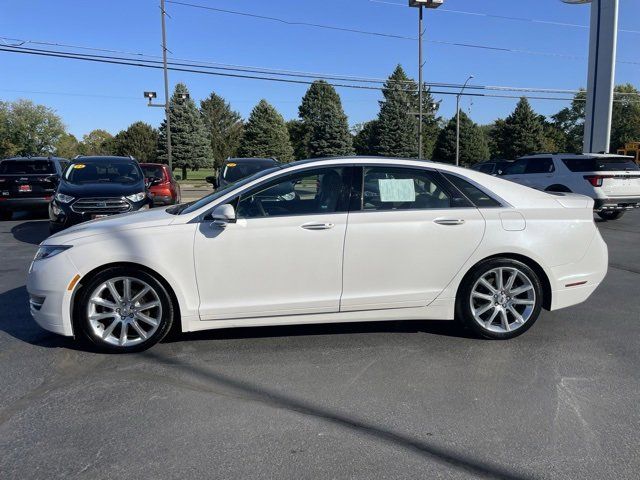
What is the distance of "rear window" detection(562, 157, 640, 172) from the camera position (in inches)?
511

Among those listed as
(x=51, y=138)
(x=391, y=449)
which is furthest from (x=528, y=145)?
(x=51, y=138)

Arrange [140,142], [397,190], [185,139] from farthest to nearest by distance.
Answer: [140,142]
[185,139]
[397,190]

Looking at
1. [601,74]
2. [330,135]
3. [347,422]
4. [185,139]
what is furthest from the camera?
[330,135]

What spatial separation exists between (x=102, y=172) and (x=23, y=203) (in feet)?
15.0

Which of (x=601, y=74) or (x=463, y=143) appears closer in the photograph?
(x=601, y=74)

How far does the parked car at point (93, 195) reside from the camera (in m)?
8.92

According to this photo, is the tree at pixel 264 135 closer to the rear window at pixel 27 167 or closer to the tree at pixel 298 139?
the tree at pixel 298 139

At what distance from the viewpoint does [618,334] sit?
4805 mm

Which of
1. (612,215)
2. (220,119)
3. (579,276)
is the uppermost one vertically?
(220,119)

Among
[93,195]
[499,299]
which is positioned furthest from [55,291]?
[93,195]

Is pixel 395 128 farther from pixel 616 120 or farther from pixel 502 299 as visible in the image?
pixel 502 299

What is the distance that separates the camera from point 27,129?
76.9 m

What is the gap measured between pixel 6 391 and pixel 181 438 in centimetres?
153

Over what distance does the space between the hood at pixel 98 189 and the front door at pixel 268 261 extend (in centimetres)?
569
